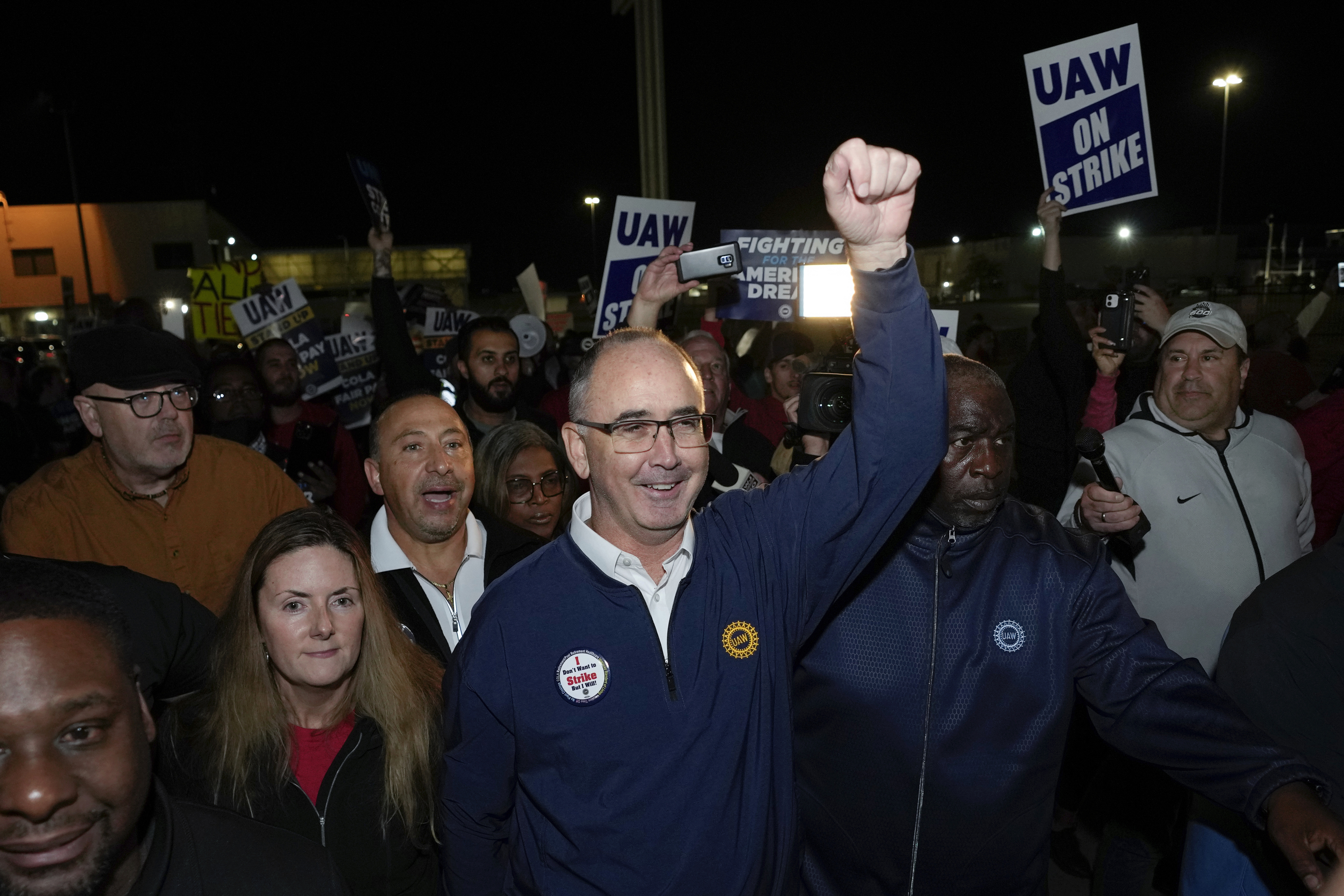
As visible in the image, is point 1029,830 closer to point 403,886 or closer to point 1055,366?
point 403,886

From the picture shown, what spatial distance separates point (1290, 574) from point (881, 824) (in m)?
1.20

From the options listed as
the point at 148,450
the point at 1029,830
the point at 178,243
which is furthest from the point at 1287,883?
the point at 178,243

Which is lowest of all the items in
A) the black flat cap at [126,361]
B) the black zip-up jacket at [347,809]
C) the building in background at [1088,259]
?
the black zip-up jacket at [347,809]

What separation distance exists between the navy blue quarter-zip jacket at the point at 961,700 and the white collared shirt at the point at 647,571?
1.84 feet

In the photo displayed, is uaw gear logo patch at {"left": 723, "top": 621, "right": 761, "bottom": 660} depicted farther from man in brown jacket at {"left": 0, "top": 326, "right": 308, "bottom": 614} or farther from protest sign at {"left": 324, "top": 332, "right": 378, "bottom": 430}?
protest sign at {"left": 324, "top": 332, "right": 378, "bottom": 430}

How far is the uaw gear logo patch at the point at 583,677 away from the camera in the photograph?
1948 millimetres

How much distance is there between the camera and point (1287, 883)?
2.01 m

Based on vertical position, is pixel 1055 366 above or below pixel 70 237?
below

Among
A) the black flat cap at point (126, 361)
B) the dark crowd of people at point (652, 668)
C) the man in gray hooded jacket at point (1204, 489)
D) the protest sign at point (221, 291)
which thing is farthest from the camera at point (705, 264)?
the protest sign at point (221, 291)

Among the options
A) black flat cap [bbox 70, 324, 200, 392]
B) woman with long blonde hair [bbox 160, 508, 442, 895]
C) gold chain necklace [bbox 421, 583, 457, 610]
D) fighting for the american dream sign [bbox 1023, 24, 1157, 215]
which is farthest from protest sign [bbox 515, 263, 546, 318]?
woman with long blonde hair [bbox 160, 508, 442, 895]

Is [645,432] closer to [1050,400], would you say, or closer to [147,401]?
[147,401]

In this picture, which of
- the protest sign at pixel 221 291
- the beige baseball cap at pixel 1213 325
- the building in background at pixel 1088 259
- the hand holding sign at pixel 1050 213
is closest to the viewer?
the beige baseball cap at pixel 1213 325

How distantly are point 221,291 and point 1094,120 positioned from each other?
8.85 metres

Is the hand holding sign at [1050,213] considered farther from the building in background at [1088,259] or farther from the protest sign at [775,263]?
the building in background at [1088,259]
